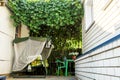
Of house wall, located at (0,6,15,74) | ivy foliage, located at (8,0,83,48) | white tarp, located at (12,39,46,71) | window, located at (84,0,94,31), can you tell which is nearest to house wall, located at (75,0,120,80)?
window, located at (84,0,94,31)

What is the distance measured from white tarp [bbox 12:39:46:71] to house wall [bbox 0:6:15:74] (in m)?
0.29

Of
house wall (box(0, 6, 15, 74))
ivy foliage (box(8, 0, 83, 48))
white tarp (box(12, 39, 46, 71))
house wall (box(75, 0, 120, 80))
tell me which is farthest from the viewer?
ivy foliage (box(8, 0, 83, 48))

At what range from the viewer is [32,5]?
378 inches

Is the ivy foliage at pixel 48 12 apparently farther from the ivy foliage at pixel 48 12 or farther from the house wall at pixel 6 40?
the house wall at pixel 6 40

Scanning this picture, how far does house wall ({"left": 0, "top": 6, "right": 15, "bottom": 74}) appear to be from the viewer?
7.57m

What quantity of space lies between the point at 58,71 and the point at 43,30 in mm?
2520

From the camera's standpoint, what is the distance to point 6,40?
26.7ft

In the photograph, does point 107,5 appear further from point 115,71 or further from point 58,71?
point 58,71

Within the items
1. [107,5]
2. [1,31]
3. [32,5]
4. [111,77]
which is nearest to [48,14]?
[32,5]

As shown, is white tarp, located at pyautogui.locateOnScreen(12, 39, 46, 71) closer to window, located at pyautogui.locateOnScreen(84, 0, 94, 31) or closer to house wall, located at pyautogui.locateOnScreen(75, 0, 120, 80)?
window, located at pyautogui.locateOnScreen(84, 0, 94, 31)

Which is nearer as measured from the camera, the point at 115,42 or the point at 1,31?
the point at 115,42

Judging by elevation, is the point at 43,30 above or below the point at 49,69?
above

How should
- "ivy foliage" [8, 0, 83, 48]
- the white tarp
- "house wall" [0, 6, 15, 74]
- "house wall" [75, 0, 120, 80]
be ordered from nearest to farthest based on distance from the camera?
"house wall" [75, 0, 120, 80]
"house wall" [0, 6, 15, 74]
the white tarp
"ivy foliage" [8, 0, 83, 48]

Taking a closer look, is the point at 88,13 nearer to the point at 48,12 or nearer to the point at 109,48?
the point at 48,12
